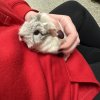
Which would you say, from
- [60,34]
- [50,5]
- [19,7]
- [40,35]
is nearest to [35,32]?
[40,35]

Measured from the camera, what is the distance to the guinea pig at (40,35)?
66 cm

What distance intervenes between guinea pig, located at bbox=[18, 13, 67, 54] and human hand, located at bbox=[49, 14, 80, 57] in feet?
0.12

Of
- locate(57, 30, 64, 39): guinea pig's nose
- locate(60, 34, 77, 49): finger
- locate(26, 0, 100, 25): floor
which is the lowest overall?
locate(26, 0, 100, 25): floor

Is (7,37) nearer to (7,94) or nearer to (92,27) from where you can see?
(7,94)

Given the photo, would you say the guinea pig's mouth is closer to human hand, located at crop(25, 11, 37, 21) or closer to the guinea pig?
the guinea pig

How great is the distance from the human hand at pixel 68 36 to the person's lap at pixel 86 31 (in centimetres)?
11

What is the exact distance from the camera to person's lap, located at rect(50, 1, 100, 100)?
91 cm

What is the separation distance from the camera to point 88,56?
0.91 metres

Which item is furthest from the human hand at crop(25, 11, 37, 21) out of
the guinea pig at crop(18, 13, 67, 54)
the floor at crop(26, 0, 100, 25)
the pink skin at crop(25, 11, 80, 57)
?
the floor at crop(26, 0, 100, 25)

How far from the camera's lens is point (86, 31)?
0.93 meters

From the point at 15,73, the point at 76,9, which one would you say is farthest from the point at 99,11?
the point at 15,73

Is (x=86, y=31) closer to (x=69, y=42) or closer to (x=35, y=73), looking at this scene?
(x=69, y=42)

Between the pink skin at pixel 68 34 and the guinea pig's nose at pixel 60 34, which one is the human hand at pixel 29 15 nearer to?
the pink skin at pixel 68 34

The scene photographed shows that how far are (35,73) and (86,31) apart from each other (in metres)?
0.36
